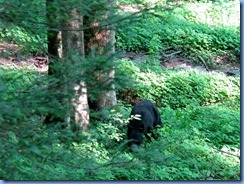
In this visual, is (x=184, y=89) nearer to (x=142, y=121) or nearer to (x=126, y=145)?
(x=142, y=121)

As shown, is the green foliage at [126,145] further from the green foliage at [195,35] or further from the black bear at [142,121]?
the green foliage at [195,35]

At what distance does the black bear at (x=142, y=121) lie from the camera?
749 centimetres

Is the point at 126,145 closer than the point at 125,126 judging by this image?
Yes

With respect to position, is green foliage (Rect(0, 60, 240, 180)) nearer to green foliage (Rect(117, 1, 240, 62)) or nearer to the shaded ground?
the shaded ground

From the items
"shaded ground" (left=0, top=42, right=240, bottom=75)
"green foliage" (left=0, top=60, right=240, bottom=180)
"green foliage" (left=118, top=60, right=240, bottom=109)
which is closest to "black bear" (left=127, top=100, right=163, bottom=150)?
"green foliage" (left=0, top=60, right=240, bottom=180)

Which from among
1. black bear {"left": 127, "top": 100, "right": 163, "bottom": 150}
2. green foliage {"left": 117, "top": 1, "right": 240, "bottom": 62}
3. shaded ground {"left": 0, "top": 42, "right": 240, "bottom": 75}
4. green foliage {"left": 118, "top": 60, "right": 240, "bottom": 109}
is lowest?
black bear {"left": 127, "top": 100, "right": 163, "bottom": 150}

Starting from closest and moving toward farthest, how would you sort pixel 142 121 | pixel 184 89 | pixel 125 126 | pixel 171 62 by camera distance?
pixel 142 121 < pixel 125 126 < pixel 184 89 < pixel 171 62

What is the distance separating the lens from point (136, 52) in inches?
463

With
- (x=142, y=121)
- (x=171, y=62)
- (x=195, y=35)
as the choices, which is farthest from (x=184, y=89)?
(x=195, y=35)

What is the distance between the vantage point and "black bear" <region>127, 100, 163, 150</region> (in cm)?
749

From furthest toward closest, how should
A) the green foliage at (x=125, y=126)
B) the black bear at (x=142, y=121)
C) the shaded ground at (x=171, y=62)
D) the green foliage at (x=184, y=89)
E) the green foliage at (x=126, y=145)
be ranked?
1. the shaded ground at (x=171, y=62)
2. the green foliage at (x=184, y=89)
3. the black bear at (x=142, y=121)
4. the green foliage at (x=126, y=145)
5. the green foliage at (x=125, y=126)

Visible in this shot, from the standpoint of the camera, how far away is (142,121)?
7.73 m

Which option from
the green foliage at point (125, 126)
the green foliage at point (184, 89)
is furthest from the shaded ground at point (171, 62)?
the green foliage at point (184, 89)

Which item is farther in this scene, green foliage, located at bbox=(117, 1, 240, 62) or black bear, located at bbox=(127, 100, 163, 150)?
green foliage, located at bbox=(117, 1, 240, 62)
